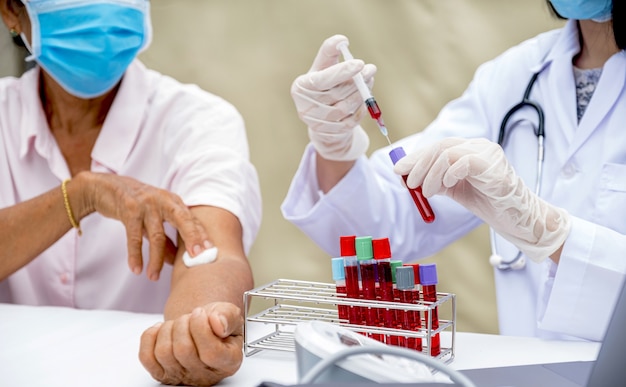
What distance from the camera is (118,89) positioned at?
1772mm

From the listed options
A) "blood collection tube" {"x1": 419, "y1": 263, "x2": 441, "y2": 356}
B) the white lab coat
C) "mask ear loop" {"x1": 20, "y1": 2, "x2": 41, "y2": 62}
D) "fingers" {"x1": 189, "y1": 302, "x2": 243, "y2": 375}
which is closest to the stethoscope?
the white lab coat

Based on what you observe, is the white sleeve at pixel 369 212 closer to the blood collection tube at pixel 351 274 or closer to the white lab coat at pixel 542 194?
the white lab coat at pixel 542 194

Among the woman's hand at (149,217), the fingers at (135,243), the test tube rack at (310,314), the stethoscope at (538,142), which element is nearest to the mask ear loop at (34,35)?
the woman's hand at (149,217)

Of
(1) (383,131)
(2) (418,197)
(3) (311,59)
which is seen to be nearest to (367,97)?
(1) (383,131)

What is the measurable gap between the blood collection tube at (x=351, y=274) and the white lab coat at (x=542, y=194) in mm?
383

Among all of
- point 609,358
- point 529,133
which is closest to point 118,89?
point 529,133

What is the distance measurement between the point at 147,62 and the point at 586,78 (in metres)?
1.60

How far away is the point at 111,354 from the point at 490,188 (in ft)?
2.16

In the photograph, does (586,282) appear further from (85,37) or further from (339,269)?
(85,37)

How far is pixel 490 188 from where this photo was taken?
3.82 ft

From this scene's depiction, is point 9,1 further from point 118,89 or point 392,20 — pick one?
point 392,20

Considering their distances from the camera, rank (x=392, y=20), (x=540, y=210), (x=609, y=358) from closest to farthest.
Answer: (x=609, y=358)
(x=540, y=210)
(x=392, y=20)

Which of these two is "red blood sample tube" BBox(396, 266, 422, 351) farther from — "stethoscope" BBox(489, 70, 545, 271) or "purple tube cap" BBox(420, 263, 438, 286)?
"stethoscope" BBox(489, 70, 545, 271)

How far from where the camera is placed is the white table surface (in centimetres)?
105
